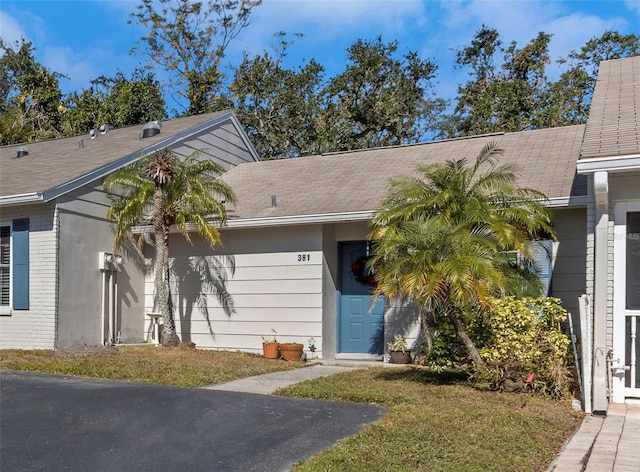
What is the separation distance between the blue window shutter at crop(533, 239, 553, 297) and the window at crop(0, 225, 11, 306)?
9.93 m

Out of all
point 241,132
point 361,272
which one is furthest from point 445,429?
point 241,132

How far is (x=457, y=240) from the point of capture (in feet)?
27.9

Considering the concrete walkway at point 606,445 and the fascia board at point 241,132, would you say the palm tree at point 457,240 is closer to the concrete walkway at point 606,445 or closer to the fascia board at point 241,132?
the concrete walkway at point 606,445

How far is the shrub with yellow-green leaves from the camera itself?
8172mm

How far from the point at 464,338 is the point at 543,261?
A: 9.61 feet

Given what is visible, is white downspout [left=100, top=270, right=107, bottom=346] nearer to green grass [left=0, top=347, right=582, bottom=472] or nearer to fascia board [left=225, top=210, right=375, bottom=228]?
green grass [left=0, top=347, right=582, bottom=472]

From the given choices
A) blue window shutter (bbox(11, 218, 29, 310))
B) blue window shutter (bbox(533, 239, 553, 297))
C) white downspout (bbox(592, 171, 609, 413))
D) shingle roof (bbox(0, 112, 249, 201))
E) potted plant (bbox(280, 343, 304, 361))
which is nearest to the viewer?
white downspout (bbox(592, 171, 609, 413))

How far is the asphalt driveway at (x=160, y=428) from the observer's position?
5.54 meters

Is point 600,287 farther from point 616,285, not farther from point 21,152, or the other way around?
point 21,152

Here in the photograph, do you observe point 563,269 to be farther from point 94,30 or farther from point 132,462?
point 94,30

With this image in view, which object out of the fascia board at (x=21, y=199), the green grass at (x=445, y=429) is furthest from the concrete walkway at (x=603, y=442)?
the fascia board at (x=21, y=199)

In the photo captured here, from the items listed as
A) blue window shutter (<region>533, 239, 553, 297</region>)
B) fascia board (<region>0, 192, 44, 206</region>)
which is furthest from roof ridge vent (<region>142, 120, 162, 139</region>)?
blue window shutter (<region>533, 239, 553, 297</region>)

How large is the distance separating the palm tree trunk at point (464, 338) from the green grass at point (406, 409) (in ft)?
1.29

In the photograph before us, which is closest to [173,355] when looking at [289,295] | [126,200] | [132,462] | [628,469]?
[289,295]
